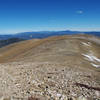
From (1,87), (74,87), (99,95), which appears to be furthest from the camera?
(74,87)

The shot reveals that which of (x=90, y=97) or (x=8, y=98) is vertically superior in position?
(x=8, y=98)

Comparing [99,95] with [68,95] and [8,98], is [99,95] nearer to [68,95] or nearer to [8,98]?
[68,95]

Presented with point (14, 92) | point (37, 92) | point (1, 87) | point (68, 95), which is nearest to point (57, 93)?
point (68, 95)

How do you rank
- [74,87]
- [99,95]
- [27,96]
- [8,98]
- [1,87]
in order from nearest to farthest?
1. [8,98]
2. [27,96]
3. [1,87]
4. [99,95]
5. [74,87]

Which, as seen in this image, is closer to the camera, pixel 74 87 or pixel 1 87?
pixel 1 87

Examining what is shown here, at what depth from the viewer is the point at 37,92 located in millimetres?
11086

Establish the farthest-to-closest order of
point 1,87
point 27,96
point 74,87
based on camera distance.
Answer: point 74,87 < point 1,87 < point 27,96

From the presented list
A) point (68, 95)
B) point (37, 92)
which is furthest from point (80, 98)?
point (37, 92)

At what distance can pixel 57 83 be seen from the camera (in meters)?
13.8

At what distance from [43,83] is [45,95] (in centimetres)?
274

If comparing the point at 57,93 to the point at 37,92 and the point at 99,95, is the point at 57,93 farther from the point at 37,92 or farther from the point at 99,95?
the point at 99,95

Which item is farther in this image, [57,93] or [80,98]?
[57,93]

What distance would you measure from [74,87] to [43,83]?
3.05 m

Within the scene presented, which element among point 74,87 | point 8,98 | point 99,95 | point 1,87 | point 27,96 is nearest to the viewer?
point 8,98
